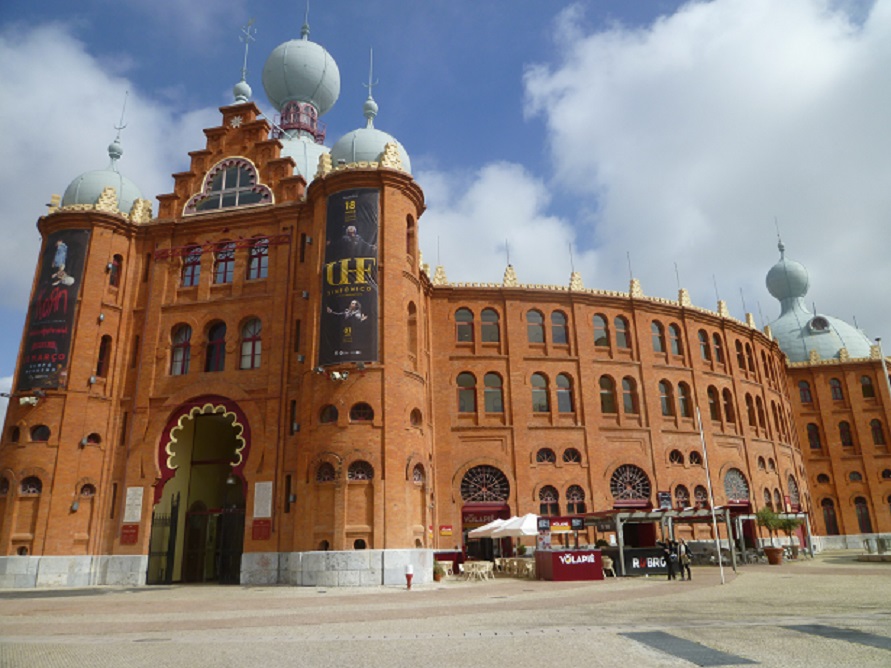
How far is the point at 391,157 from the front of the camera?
34375 mm

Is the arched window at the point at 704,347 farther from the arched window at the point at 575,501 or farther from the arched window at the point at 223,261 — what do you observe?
the arched window at the point at 223,261

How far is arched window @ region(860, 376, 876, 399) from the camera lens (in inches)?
2274

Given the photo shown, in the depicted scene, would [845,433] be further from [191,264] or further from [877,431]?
[191,264]

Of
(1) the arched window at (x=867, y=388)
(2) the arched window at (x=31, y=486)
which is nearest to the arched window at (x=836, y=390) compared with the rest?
(1) the arched window at (x=867, y=388)

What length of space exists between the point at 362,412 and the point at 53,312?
18.1 metres

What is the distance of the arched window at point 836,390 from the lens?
58406 mm

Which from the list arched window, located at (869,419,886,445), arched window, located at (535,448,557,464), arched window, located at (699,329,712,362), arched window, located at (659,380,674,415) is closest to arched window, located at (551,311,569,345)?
arched window, located at (535,448,557,464)

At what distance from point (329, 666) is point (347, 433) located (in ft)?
65.3

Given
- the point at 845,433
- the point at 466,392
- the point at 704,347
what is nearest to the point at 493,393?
the point at 466,392

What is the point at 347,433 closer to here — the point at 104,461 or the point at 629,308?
the point at 104,461

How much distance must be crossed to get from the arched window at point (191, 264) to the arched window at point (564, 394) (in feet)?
73.9

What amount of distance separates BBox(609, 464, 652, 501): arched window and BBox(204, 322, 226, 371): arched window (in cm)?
2381

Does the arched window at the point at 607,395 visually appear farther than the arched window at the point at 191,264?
Yes

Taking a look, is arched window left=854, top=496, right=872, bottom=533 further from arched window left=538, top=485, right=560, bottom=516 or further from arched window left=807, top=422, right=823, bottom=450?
arched window left=538, top=485, right=560, bottom=516
